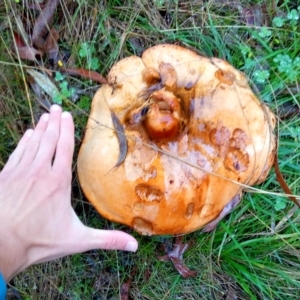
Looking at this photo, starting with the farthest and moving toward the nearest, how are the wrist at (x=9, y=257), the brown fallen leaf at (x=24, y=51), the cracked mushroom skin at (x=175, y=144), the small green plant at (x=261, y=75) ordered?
the brown fallen leaf at (x=24, y=51), the small green plant at (x=261, y=75), the cracked mushroom skin at (x=175, y=144), the wrist at (x=9, y=257)

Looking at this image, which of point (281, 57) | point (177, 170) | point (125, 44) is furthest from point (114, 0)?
point (177, 170)

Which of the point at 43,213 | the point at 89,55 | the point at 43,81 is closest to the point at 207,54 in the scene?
the point at 89,55

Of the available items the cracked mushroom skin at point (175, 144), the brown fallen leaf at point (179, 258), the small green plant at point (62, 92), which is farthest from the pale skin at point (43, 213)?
the brown fallen leaf at point (179, 258)

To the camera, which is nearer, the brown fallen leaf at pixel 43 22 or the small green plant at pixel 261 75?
the small green plant at pixel 261 75

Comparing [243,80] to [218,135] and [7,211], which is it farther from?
[7,211]

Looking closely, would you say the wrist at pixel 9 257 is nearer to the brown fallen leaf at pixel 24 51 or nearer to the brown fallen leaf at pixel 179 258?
the brown fallen leaf at pixel 179 258
